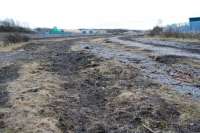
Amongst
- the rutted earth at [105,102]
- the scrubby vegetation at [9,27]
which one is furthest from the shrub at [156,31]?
the rutted earth at [105,102]

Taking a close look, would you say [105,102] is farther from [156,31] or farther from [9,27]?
[9,27]

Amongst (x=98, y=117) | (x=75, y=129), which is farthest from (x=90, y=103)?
(x=75, y=129)

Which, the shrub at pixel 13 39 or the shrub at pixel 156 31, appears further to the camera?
the shrub at pixel 156 31

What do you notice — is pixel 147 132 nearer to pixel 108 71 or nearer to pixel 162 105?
pixel 162 105

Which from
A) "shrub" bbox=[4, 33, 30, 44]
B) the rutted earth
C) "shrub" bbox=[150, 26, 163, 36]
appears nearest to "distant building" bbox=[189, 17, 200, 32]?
"shrub" bbox=[150, 26, 163, 36]

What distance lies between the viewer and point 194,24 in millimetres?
56250

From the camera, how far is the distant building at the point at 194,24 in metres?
54.8

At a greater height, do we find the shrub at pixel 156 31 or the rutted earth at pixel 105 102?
the rutted earth at pixel 105 102

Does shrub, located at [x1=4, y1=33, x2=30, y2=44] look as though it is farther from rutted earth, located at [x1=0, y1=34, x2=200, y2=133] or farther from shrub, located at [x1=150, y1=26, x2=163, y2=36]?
rutted earth, located at [x1=0, y1=34, x2=200, y2=133]

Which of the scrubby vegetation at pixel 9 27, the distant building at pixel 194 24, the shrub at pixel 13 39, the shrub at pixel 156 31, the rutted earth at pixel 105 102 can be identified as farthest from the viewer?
the scrubby vegetation at pixel 9 27

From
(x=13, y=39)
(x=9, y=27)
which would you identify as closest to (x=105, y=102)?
(x=13, y=39)

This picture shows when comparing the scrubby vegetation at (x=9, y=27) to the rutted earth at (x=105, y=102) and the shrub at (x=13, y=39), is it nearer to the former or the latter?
the shrub at (x=13, y=39)

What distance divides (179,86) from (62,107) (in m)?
4.04

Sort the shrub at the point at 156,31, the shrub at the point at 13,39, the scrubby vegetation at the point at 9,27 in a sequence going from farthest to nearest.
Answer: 1. the scrubby vegetation at the point at 9,27
2. the shrub at the point at 156,31
3. the shrub at the point at 13,39
